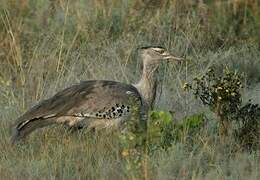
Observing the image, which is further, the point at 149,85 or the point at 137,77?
the point at 137,77

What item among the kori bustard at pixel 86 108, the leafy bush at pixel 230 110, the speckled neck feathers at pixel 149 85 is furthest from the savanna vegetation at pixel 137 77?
the speckled neck feathers at pixel 149 85

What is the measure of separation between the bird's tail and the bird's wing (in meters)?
0.03

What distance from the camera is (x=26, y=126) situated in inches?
219

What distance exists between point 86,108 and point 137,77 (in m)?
1.77

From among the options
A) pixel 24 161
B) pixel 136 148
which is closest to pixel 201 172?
pixel 136 148

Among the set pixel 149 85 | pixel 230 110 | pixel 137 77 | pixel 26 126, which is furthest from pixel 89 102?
pixel 137 77

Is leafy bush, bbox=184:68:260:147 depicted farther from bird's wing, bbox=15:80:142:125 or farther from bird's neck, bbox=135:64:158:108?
bird's neck, bbox=135:64:158:108

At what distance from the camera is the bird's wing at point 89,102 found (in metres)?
5.66

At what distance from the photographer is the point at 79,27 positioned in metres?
8.26

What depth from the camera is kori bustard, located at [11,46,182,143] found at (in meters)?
5.61

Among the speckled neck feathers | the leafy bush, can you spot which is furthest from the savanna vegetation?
the speckled neck feathers

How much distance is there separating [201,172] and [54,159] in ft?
3.02

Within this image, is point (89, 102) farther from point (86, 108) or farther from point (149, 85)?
point (149, 85)

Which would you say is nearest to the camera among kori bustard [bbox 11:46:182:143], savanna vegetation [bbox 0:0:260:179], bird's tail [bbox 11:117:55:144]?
savanna vegetation [bbox 0:0:260:179]
